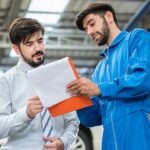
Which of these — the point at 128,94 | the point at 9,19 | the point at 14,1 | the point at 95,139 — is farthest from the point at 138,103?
the point at 9,19

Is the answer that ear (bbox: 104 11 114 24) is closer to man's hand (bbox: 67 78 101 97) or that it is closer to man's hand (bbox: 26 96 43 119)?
man's hand (bbox: 67 78 101 97)

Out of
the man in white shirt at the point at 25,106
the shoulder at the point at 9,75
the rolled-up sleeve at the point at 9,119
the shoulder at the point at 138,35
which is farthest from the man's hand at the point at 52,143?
the shoulder at the point at 138,35

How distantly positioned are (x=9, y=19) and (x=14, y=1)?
0.94m

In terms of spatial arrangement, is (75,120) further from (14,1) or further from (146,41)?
(14,1)

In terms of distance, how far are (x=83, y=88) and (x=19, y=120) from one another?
0.44 m

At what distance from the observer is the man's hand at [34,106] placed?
7.61 feet

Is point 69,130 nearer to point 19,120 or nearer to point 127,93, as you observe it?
point 19,120

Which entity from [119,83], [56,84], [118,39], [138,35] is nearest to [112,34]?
[118,39]

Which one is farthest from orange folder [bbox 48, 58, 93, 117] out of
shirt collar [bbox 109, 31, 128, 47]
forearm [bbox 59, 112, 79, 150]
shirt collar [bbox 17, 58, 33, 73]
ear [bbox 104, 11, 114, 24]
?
ear [bbox 104, 11, 114, 24]

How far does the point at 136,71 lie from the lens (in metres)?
2.32

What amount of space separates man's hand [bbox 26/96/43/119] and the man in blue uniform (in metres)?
0.20

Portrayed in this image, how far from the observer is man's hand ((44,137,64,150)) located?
8.00ft

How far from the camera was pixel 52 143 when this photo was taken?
96.2 inches

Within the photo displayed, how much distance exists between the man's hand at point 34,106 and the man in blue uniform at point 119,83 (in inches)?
7.9
